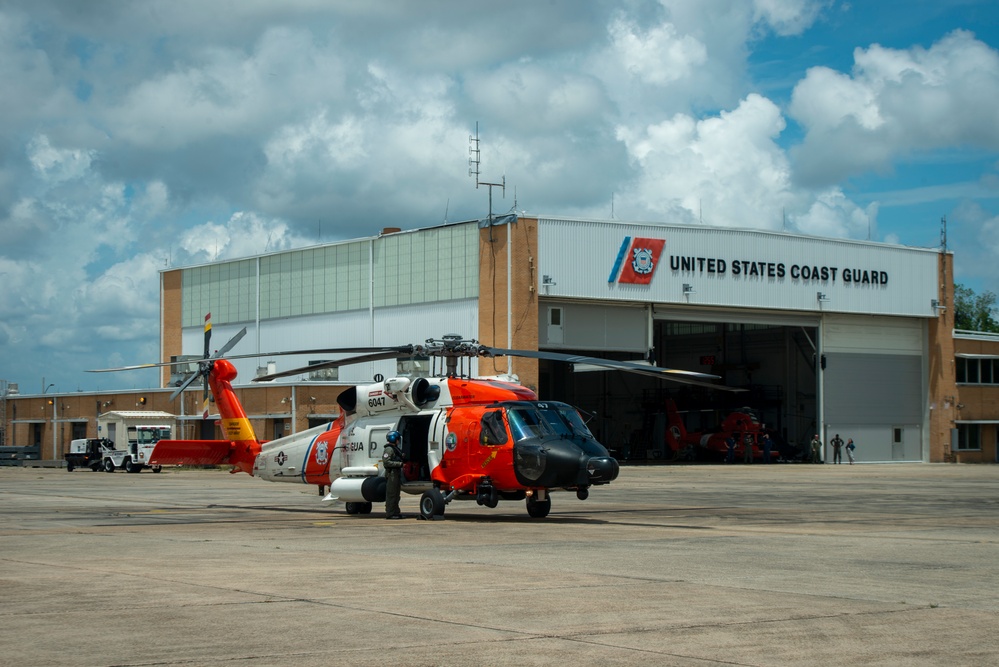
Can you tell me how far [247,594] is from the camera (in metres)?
9.70

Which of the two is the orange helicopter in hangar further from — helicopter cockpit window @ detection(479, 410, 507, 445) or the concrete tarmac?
the concrete tarmac

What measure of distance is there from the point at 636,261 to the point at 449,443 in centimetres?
3494

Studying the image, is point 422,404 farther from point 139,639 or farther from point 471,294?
point 471,294

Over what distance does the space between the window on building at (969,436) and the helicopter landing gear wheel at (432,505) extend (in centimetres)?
5211

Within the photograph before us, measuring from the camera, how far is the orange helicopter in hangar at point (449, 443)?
1778cm

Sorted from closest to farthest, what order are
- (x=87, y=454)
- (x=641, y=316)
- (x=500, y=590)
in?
(x=500, y=590) → (x=641, y=316) → (x=87, y=454)

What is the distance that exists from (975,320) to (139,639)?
394 feet

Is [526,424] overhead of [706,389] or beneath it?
beneath

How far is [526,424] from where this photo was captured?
18344mm

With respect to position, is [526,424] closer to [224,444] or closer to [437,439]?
[437,439]

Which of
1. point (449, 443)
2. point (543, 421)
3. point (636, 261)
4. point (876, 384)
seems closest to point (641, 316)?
point (636, 261)

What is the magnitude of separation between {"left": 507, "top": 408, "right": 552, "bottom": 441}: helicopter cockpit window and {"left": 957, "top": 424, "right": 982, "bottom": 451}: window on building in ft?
171

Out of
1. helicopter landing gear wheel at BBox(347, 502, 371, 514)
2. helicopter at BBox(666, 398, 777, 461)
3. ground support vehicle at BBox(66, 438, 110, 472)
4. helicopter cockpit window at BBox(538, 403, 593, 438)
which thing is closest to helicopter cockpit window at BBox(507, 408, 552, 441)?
helicopter cockpit window at BBox(538, 403, 593, 438)

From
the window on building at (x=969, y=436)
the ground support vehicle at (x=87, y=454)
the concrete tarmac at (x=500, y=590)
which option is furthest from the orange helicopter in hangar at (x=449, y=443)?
the window on building at (x=969, y=436)
